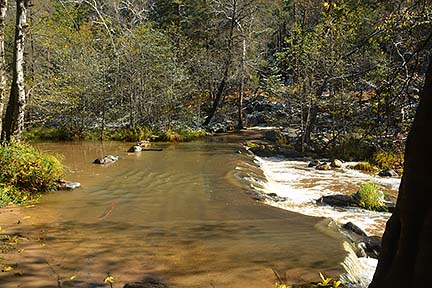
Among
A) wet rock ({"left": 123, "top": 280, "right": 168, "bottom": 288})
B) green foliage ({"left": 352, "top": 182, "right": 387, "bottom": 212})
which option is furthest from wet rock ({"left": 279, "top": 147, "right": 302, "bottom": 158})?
wet rock ({"left": 123, "top": 280, "right": 168, "bottom": 288})

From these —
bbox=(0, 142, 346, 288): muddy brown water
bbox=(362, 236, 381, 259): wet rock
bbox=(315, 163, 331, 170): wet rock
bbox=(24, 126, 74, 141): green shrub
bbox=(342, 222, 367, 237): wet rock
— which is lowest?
bbox=(362, 236, 381, 259): wet rock

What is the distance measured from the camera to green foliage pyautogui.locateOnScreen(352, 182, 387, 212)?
9500mm

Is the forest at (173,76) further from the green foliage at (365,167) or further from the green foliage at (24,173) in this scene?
the green foliage at (24,173)

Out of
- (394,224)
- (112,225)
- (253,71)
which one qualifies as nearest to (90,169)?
(112,225)

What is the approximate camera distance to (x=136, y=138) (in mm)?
20703

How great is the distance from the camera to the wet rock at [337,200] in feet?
32.2

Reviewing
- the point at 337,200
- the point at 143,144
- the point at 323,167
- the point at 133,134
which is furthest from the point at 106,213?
the point at 133,134

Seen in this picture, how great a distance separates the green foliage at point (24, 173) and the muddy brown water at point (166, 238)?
14.7 inches

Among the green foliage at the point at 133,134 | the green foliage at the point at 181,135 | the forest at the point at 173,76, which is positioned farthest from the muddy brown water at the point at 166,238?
the green foliage at the point at 181,135

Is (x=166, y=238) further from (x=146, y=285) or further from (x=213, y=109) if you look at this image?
(x=213, y=109)

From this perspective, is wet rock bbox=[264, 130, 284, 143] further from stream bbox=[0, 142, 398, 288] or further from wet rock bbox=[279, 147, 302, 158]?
stream bbox=[0, 142, 398, 288]

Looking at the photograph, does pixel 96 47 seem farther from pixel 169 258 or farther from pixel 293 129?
pixel 169 258

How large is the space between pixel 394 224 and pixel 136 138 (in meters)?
18.8

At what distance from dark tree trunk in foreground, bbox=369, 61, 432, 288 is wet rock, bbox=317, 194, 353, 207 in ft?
24.4
